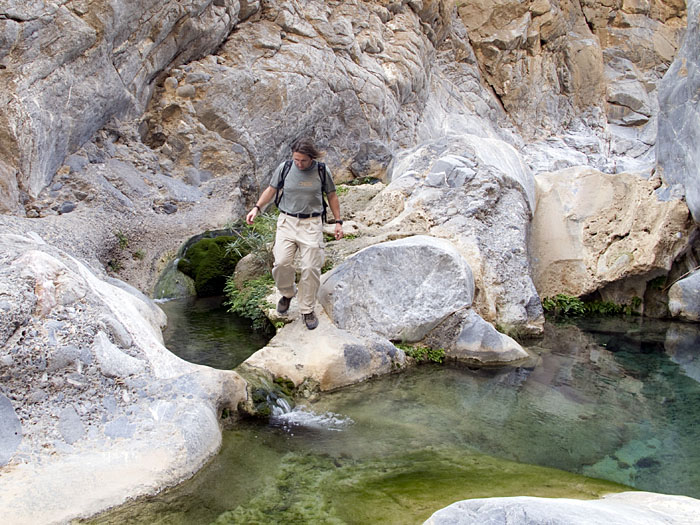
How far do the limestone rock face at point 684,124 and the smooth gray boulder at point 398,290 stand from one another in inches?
186

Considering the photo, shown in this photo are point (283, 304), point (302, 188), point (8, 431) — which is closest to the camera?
point (8, 431)

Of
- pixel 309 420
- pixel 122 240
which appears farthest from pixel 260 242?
pixel 309 420

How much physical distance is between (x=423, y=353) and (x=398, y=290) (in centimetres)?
84

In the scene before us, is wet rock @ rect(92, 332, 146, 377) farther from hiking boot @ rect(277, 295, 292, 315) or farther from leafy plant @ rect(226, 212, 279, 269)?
leafy plant @ rect(226, 212, 279, 269)

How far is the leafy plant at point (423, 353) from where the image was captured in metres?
6.72

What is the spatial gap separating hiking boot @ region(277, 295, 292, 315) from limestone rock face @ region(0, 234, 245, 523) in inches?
75.1

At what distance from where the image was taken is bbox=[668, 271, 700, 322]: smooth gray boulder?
9.01 metres

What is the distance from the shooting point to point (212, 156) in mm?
13688

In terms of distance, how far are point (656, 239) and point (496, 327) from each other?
360 centimetres

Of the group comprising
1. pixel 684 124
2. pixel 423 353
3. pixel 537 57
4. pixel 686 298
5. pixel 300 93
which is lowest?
pixel 423 353

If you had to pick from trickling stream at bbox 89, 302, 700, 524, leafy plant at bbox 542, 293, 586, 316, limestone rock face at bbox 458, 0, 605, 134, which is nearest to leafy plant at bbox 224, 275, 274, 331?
trickling stream at bbox 89, 302, 700, 524

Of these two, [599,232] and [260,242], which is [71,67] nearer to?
[260,242]

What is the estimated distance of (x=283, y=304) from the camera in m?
6.76

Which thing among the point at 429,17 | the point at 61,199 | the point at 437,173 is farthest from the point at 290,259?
the point at 429,17
